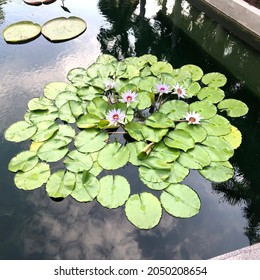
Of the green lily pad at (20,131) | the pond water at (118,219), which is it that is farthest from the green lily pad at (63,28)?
the green lily pad at (20,131)

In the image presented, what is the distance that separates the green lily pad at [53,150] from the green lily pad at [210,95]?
1.42 m

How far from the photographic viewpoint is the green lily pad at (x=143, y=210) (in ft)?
6.32

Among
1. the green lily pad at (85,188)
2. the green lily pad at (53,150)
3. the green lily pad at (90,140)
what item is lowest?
the green lily pad at (53,150)

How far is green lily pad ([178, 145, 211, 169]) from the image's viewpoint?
87.7 inches

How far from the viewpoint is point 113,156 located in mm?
2277

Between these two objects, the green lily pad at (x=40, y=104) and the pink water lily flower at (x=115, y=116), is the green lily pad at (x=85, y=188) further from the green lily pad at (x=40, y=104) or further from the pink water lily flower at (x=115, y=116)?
the green lily pad at (x=40, y=104)

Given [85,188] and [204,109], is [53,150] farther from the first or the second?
[204,109]

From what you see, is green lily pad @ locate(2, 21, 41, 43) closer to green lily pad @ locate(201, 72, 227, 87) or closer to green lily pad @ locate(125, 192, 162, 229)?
green lily pad @ locate(201, 72, 227, 87)

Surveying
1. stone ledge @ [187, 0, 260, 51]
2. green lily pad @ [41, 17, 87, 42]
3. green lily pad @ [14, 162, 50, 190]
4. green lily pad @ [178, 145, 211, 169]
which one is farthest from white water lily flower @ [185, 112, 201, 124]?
green lily pad @ [41, 17, 87, 42]

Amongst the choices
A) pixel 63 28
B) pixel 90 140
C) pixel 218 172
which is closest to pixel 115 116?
pixel 90 140

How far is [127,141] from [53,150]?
0.62 meters

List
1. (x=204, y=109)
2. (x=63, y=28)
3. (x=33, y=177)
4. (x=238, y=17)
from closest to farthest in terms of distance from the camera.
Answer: (x=33, y=177) < (x=204, y=109) < (x=63, y=28) < (x=238, y=17)

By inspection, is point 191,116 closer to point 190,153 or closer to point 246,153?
point 190,153
